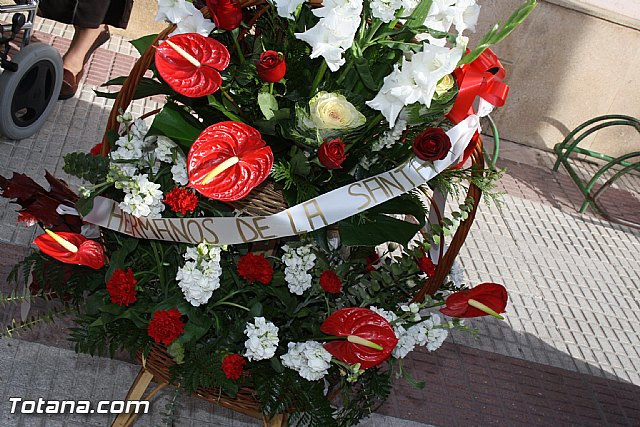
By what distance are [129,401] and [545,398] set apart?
1.89 m

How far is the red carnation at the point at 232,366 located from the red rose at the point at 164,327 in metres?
0.12

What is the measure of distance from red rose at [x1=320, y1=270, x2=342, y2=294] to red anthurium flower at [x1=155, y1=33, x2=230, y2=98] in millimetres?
526

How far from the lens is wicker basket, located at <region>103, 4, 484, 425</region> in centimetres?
175

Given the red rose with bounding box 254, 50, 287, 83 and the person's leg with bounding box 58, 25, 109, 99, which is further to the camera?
the person's leg with bounding box 58, 25, 109, 99

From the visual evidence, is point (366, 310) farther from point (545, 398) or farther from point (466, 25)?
point (545, 398)

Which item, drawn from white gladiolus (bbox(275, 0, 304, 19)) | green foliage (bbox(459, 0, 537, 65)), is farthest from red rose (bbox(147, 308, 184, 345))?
green foliage (bbox(459, 0, 537, 65))

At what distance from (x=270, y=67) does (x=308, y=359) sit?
2.13 feet

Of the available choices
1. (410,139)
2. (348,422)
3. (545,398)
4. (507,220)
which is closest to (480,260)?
(507,220)

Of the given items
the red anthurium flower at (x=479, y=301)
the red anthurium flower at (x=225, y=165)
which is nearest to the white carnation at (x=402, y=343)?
the red anthurium flower at (x=479, y=301)

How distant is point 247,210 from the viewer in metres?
1.81

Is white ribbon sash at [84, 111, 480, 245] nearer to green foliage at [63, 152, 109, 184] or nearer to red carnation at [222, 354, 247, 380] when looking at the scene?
green foliage at [63, 152, 109, 184]

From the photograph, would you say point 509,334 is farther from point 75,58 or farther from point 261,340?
point 75,58

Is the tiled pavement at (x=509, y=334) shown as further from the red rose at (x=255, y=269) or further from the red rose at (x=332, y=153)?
the red rose at (x=332, y=153)

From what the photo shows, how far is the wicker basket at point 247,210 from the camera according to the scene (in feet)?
5.74
